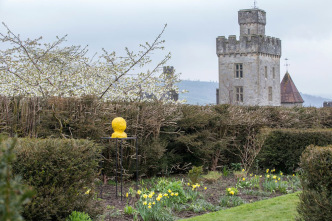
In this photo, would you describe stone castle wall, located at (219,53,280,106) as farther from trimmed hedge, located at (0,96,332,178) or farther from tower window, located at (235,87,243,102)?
trimmed hedge, located at (0,96,332,178)

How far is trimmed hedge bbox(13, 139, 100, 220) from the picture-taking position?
5.75 m

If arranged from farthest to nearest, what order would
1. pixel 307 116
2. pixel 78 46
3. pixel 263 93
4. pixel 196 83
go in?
pixel 196 83
pixel 263 93
pixel 78 46
pixel 307 116

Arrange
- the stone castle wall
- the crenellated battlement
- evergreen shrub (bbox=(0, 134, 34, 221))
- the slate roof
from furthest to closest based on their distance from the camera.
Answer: the slate roof → the stone castle wall → the crenellated battlement → evergreen shrub (bbox=(0, 134, 34, 221))

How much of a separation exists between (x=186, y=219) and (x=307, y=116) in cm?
942

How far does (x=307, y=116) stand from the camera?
1501 cm

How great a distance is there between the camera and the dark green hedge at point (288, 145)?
11.8m

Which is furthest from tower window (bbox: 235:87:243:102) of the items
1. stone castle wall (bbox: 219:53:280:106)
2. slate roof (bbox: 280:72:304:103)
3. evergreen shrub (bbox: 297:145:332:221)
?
evergreen shrub (bbox: 297:145:332:221)

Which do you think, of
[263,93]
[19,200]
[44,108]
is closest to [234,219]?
[44,108]

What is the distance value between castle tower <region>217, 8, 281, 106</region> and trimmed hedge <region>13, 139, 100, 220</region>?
1758 inches

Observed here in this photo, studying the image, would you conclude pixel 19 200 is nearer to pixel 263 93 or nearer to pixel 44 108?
pixel 44 108

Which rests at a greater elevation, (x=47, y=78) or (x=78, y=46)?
(x=78, y=46)

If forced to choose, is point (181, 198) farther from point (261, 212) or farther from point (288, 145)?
point (288, 145)

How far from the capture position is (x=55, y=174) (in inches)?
234

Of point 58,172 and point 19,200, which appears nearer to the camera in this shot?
point 19,200
